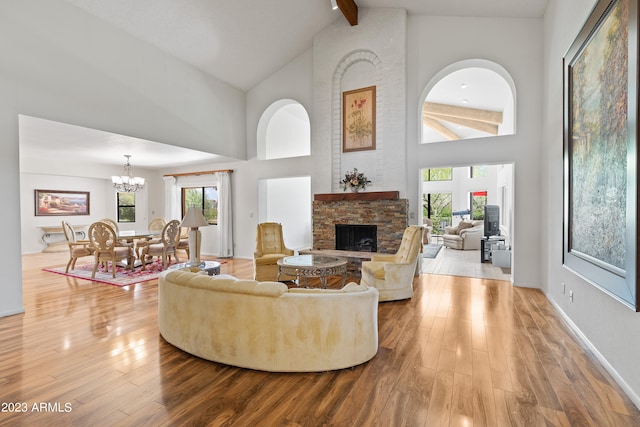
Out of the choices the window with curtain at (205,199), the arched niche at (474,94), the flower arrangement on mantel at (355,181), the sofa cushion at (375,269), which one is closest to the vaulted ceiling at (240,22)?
the arched niche at (474,94)

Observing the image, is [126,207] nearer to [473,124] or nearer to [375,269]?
[375,269]

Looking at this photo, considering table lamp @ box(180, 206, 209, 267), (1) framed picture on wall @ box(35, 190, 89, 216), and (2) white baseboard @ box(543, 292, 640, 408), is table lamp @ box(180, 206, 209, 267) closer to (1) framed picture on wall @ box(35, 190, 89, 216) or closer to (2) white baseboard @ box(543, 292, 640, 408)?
(2) white baseboard @ box(543, 292, 640, 408)

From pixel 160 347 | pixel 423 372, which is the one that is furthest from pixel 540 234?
pixel 160 347

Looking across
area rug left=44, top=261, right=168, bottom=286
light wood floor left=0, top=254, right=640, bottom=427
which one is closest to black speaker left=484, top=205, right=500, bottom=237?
light wood floor left=0, top=254, right=640, bottom=427

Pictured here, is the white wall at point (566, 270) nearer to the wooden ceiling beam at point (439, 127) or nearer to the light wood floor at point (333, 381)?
the light wood floor at point (333, 381)

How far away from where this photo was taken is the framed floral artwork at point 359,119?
6.30 m

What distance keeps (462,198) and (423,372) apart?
40.6 ft

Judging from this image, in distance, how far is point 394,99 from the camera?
19.7 ft

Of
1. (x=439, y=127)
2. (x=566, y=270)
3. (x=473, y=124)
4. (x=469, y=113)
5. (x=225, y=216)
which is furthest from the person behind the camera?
(x=439, y=127)

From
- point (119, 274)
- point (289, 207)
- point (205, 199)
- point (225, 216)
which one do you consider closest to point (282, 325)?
point (119, 274)

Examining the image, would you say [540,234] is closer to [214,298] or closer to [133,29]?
[214,298]

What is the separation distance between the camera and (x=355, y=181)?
631 cm

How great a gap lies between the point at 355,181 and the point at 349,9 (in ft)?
10.6

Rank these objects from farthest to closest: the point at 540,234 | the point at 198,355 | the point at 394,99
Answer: the point at 394,99 < the point at 540,234 < the point at 198,355
